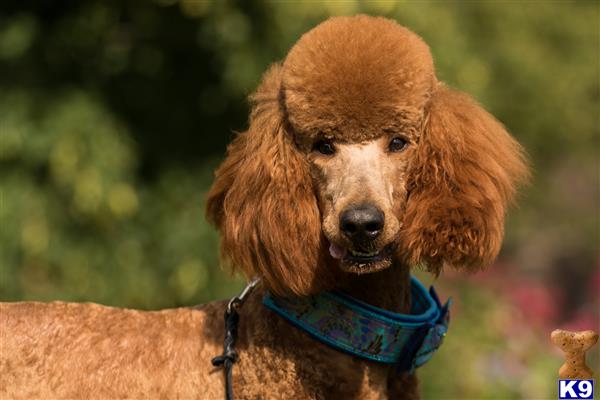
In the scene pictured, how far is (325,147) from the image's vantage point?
7.72 ft

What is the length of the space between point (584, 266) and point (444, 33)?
7.06 meters

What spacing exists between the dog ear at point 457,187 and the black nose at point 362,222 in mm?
115

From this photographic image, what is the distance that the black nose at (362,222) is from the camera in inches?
85.0

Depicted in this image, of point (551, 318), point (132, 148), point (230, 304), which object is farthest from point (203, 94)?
point (551, 318)

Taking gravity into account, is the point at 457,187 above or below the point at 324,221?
above

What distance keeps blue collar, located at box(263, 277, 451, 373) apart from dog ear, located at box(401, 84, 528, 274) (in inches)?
6.9

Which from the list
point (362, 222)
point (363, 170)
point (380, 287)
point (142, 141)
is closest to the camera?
point (362, 222)

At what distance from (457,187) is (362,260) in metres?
0.29

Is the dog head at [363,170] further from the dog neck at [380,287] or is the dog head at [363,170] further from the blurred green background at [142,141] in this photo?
the blurred green background at [142,141]

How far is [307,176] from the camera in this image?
7.84 ft

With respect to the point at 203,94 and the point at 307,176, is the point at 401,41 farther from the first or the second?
the point at 203,94

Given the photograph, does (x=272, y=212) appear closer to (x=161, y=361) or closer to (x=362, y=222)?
(x=362, y=222)

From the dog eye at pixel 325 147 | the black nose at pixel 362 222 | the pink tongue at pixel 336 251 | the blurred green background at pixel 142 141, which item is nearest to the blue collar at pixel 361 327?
the pink tongue at pixel 336 251

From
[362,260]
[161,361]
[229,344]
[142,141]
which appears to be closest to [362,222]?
[362,260]
